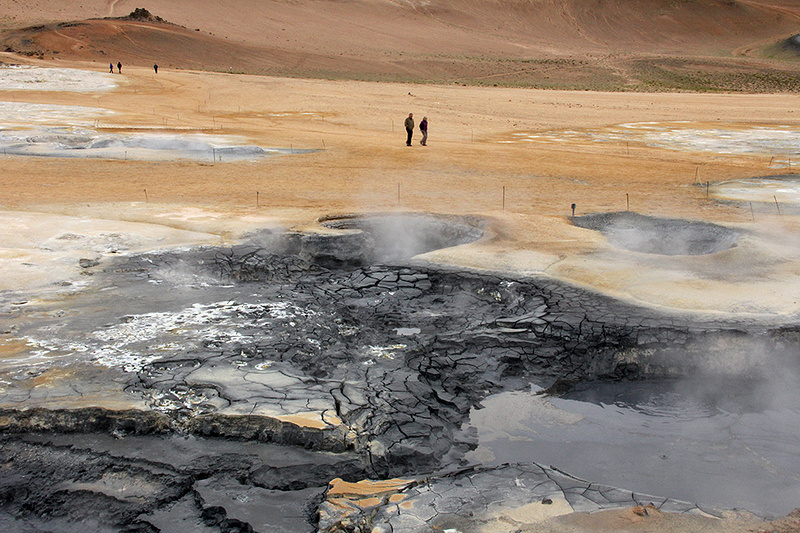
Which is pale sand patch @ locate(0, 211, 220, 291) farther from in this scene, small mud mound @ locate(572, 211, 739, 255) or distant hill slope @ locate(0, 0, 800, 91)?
distant hill slope @ locate(0, 0, 800, 91)

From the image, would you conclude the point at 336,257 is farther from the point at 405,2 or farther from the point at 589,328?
the point at 405,2

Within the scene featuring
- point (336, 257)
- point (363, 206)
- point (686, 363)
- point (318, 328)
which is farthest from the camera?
point (363, 206)

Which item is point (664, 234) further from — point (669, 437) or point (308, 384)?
point (308, 384)

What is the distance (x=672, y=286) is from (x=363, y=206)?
6551 millimetres

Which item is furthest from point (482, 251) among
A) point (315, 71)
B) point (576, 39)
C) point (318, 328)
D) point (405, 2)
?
point (405, 2)

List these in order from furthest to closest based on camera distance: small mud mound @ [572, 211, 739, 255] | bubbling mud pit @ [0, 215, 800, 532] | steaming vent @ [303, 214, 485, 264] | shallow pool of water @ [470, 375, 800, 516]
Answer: small mud mound @ [572, 211, 739, 255] → steaming vent @ [303, 214, 485, 264] → shallow pool of water @ [470, 375, 800, 516] → bubbling mud pit @ [0, 215, 800, 532]

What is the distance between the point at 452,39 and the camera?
83.5m

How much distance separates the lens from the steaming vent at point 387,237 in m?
10.9

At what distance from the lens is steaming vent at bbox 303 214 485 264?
10930mm

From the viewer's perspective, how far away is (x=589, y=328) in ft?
24.3

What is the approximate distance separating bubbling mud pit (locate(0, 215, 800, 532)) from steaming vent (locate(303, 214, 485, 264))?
4.33 feet

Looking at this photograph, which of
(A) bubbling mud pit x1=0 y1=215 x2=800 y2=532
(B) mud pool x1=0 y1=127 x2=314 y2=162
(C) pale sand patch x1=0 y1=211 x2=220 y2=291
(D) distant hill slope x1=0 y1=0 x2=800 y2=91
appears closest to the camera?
(A) bubbling mud pit x1=0 y1=215 x2=800 y2=532

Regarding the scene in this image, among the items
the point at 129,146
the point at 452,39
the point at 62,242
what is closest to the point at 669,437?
the point at 62,242

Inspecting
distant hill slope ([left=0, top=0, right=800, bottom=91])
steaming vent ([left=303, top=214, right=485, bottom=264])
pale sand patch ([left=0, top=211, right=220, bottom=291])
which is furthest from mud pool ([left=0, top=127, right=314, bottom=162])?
distant hill slope ([left=0, top=0, right=800, bottom=91])
